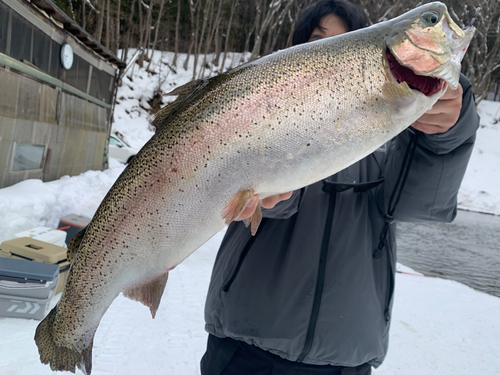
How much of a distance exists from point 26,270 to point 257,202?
2823 mm

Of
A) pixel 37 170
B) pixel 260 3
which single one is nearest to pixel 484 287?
pixel 37 170

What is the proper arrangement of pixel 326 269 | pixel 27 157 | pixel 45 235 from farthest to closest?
pixel 27 157
pixel 45 235
pixel 326 269

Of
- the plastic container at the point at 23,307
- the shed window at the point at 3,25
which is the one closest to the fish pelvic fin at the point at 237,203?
the plastic container at the point at 23,307

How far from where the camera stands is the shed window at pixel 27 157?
19.7 feet

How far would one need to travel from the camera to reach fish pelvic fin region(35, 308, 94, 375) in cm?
153

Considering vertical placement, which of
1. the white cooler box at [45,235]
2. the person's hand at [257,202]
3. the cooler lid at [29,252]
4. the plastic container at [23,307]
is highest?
the person's hand at [257,202]

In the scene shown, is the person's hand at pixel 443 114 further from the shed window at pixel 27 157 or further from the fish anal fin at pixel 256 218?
the shed window at pixel 27 157

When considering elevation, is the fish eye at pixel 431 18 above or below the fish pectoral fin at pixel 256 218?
above

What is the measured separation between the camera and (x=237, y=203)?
133cm

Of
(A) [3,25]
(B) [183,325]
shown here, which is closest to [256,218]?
(B) [183,325]

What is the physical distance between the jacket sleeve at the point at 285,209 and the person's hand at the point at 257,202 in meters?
0.07

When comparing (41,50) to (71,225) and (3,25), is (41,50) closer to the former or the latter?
(3,25)

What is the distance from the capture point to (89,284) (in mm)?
1442

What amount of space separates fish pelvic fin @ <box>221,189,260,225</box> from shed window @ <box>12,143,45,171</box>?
5988 mm
